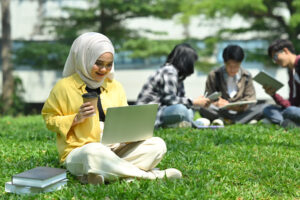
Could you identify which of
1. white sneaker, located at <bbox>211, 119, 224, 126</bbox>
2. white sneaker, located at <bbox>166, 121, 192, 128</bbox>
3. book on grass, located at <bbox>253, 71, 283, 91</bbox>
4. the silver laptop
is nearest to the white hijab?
the silver laptop

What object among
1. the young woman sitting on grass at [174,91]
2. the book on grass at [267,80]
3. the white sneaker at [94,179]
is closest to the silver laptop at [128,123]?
the white sneaker at [94,179]

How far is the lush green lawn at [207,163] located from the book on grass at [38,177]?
0.30ft

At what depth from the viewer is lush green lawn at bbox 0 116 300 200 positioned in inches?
122

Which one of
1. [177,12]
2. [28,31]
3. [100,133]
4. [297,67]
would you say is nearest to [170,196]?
[100,133]

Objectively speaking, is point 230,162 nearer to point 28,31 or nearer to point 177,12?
point 177,12

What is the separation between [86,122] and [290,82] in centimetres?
395

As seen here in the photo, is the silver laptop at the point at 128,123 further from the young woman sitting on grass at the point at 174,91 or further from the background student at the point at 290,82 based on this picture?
the background student at the point at 290,82

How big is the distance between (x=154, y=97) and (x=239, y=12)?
8.34 m

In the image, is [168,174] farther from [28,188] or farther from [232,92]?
[232,92]

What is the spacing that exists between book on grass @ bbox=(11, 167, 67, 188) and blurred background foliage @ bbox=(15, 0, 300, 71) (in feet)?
36.8

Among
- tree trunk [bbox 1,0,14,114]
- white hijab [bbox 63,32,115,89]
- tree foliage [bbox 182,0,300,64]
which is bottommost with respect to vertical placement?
tree trunk [bbox 1,0,14,114]

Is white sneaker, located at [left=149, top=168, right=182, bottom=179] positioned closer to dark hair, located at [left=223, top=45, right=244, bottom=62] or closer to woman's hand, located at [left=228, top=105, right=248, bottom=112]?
dark hair, located at [left=223, top=45, right=244, bottom=62]

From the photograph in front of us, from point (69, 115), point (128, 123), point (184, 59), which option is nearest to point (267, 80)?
point (184, 59)

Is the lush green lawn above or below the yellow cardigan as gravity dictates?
below
